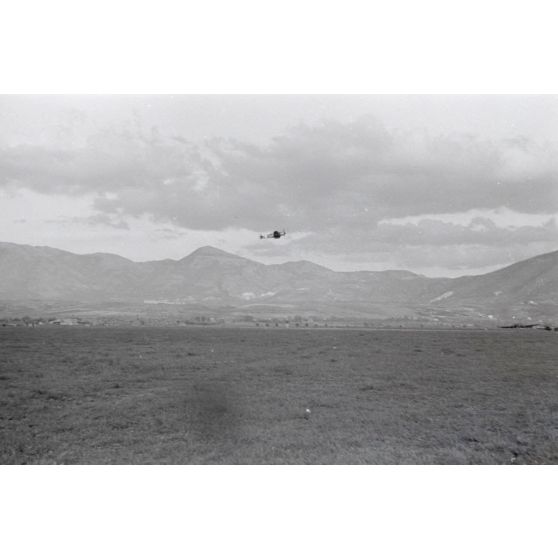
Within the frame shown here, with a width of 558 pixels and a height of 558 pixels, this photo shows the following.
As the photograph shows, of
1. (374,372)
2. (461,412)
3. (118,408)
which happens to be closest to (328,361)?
(374,372)

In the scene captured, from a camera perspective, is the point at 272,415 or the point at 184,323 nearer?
the point at 272,415

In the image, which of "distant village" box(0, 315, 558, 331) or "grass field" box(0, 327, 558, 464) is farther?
"distant village" box(0, 315, 558, 331)

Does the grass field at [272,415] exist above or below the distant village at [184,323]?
above

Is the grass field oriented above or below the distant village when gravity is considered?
above

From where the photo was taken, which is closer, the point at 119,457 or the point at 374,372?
the point at 119,457

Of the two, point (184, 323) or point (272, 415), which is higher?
point (272, 415)

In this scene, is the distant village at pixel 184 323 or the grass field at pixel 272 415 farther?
the distant village at pixel 184 323

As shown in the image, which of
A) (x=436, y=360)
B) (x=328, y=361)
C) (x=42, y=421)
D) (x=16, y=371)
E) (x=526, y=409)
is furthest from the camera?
(x=436, y=360)
